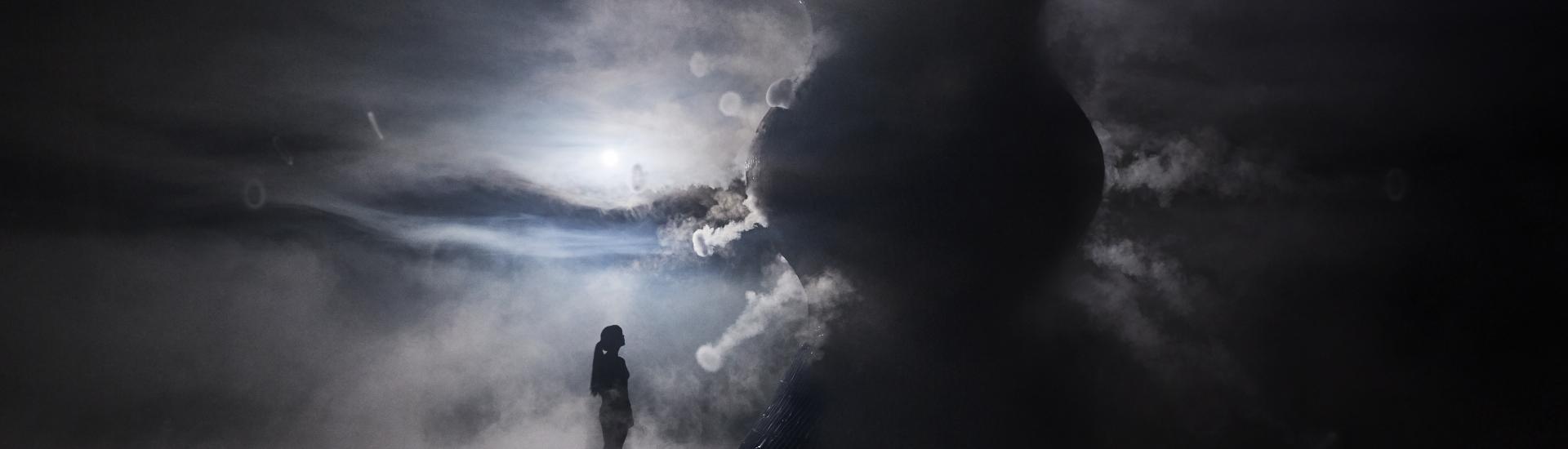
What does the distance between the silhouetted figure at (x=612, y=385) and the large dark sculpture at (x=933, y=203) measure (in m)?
1.15

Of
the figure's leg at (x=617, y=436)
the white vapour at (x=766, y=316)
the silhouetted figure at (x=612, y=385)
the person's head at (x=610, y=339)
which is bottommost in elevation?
the figure's leg at (x=617, y=436)

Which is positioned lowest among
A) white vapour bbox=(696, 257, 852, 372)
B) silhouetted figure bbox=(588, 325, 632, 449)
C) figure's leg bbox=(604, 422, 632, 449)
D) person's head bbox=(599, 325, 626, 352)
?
figure's leg bbox=(604, 422, 632, 449)

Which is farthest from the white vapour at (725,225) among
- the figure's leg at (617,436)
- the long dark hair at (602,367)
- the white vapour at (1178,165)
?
the white vapour at (1178,165)

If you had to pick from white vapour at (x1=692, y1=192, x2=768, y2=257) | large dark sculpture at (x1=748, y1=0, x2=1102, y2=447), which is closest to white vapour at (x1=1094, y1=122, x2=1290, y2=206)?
large dark sculpture at (x1=748, y1=0, x2=1102, y2=447)

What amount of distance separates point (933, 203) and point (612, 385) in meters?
1.64

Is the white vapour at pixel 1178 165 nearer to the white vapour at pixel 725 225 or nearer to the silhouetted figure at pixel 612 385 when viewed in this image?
the white vapour at pixel 725 225

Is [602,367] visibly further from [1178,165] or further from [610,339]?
[1178,165]

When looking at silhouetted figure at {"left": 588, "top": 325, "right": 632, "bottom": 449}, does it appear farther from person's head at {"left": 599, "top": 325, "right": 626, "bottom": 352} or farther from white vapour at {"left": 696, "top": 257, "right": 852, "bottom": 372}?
white vapour at {"left": 696, "top": 257, "right": 852, "bottom": 372}

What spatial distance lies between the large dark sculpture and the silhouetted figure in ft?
3.77

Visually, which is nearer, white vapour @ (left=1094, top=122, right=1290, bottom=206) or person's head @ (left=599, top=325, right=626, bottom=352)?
white vapour @ (left=1094, top=122, right=1290, bottom=206)

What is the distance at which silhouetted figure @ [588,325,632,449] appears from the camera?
9.04ft

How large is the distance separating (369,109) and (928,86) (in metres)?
2.02

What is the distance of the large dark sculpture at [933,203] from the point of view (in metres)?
1.66

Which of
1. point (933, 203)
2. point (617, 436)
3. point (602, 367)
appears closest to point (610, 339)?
point (602, 367)
